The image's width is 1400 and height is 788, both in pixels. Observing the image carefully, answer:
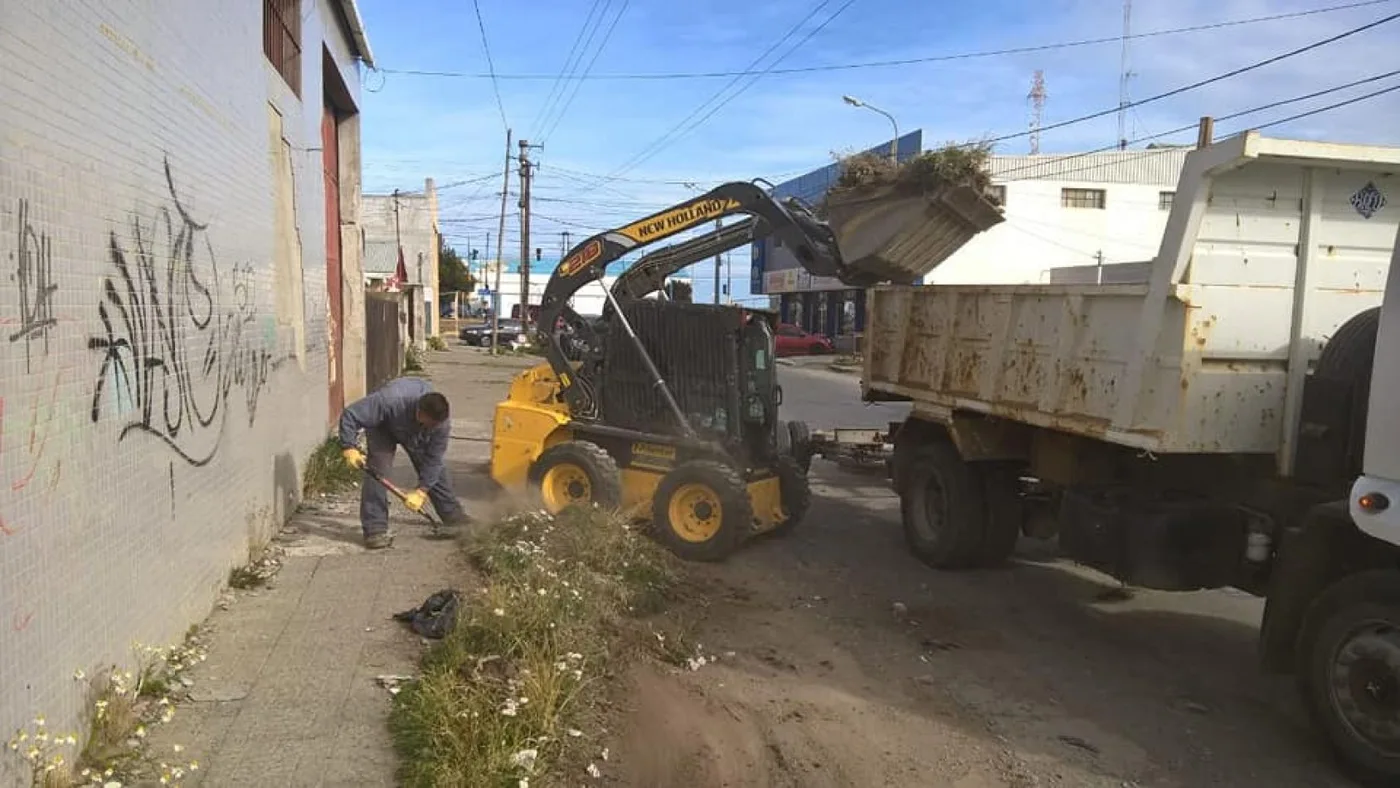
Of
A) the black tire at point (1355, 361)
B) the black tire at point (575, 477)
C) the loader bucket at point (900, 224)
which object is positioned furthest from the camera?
the black tire at point (575, 477)

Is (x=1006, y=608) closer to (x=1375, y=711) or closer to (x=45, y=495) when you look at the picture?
(x=1375, y=711)

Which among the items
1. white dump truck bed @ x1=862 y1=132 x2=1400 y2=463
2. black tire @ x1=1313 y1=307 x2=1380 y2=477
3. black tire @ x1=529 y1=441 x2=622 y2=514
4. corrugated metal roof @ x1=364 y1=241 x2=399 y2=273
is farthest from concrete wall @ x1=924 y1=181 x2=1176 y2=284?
black tire @ x1=1313 y1=307 x2=1380 y2=477

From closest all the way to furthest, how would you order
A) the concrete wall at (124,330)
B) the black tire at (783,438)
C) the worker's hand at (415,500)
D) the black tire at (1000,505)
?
the concrete wall at (124,330)
the worker's hand at (415,500)
the black tire at (1000,505)
the black tire at (783,438)

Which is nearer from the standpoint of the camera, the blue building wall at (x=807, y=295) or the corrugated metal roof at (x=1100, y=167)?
the corrugated metal roof at (x=1100, y=167)

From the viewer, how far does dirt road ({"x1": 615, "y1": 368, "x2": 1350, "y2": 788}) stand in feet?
14.6

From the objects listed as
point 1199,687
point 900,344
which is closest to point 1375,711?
point 1199,687

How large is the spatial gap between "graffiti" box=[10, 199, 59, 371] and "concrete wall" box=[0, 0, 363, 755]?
10mm

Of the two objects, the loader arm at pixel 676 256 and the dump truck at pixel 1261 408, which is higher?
the loader arm at pixel 676 256

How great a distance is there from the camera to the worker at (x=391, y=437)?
24.5 feet

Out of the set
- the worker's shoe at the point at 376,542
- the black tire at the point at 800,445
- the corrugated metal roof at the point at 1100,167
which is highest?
the corrugated metal roof at the point at 1100,167

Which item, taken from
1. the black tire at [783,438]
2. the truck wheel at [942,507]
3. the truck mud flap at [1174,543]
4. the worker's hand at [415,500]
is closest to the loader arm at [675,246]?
the black tire at [783,438]

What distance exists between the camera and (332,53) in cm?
1252

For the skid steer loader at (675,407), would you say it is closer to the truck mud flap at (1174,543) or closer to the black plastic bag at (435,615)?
the black plastic bag at (435,615)

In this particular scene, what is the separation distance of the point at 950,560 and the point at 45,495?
6036mm
